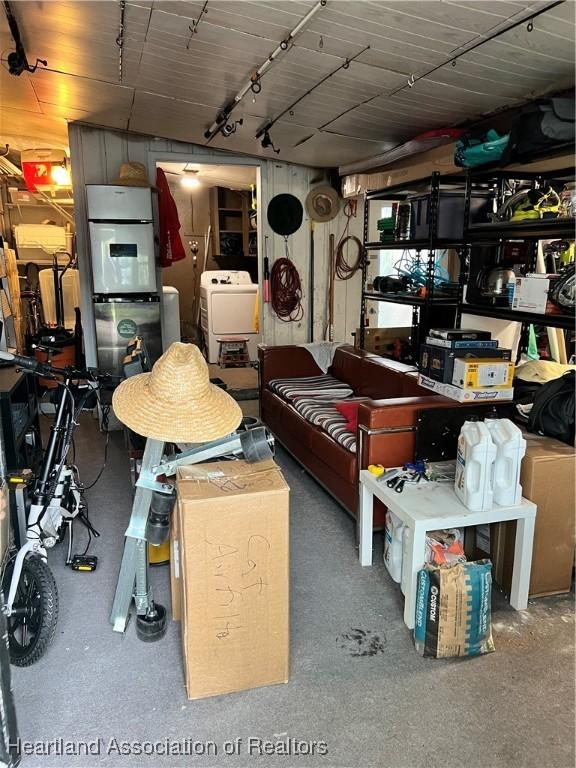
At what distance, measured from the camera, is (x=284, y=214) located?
18.5 ft

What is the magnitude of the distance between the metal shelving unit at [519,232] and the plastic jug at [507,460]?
0.64 m

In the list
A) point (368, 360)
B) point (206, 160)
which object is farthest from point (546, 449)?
point (206, 160)

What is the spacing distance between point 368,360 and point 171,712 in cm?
269

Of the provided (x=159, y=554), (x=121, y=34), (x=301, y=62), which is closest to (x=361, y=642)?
(x=159, y=554)

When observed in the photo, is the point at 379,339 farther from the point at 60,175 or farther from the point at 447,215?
the point at 60,175

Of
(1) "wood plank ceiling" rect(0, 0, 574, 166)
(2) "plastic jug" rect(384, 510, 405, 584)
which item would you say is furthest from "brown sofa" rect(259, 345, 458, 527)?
(1) "wood plank ceiling" rect(0, 0, 574, 166)

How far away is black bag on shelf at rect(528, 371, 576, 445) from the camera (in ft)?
8.17

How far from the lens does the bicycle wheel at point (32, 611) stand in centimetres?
206

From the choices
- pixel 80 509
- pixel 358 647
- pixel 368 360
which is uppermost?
pixel 368 360

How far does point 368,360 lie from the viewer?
4.00 meters

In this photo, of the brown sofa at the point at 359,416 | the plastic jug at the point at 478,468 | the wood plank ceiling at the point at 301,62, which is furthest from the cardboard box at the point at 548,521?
the wood plank ceiling at the point at 301,62

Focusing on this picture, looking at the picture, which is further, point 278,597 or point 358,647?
point 358,647

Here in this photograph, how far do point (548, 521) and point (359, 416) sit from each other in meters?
0.95

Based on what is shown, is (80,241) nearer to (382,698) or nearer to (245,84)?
(245,84)
